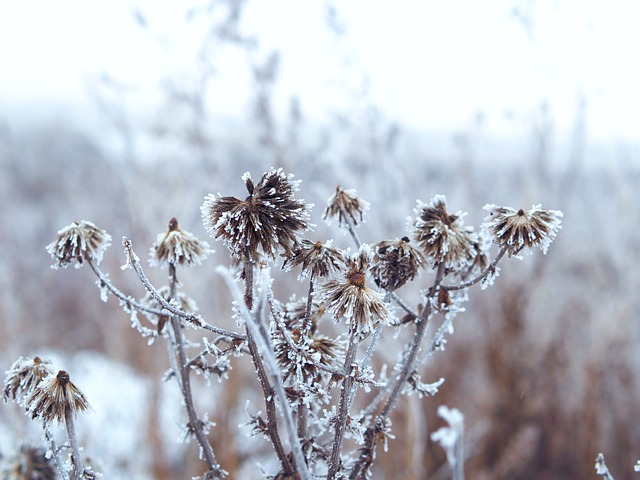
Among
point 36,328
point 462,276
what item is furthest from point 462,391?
point 36,328

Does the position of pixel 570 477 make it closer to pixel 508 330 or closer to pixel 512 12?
pixel 508 330

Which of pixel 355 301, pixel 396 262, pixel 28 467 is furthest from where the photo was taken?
pixel 28 467

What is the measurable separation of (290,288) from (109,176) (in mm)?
8739

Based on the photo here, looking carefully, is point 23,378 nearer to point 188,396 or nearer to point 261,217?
point 188,396

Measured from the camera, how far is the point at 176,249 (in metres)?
0.79

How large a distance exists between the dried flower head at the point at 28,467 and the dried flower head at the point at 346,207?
721 millimetres

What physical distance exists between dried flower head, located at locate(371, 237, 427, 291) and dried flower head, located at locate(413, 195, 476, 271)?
2 cm

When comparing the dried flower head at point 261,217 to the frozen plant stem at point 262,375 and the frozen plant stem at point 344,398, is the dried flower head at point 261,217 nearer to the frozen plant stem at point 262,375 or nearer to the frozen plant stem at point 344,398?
the frozen plant stem at point 262,375

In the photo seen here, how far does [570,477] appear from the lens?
3.63m

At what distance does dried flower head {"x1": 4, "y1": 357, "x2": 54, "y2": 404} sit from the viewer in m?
0.76

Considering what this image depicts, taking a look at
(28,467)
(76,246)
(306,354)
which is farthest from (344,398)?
(28,467)

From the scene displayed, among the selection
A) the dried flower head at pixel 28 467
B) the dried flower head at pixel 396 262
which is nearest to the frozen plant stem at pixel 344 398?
the dried flower head at pixel 396 262

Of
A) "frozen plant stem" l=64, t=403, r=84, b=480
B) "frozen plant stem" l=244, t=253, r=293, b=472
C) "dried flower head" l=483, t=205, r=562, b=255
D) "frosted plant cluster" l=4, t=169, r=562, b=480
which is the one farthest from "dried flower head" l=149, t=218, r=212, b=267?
"dried flower head" l=483, t=205, r=562, b=255

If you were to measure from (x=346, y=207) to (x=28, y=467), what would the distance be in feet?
2.59
